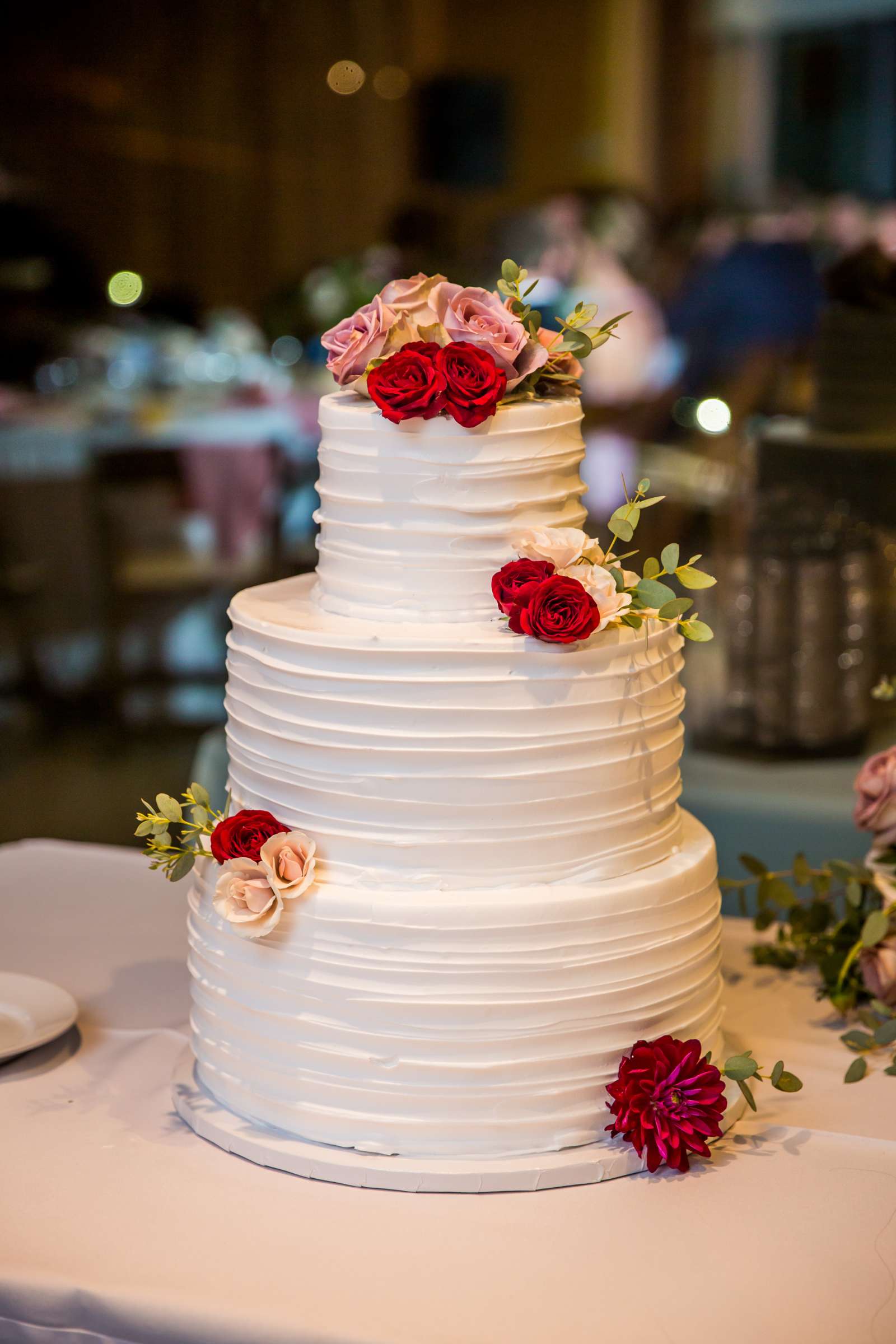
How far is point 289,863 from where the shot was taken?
131 centimetres

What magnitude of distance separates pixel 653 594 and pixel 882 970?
0.61m

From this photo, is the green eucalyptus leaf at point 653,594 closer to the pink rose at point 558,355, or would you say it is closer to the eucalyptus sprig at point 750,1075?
the pink rose at point 558,355

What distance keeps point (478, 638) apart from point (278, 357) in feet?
20.2

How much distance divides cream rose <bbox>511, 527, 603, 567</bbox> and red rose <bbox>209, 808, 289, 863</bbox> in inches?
14.3

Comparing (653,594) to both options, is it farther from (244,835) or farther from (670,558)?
(244,835)

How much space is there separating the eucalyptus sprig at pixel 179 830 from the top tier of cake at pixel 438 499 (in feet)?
0.83

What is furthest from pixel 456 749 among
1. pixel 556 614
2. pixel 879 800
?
pixel 879 800

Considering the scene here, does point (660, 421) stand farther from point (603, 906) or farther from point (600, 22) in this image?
point (603, 906)

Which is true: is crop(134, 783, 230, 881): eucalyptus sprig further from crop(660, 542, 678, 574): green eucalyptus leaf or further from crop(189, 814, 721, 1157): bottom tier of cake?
→ crop(660, 542, 678, 574): green eucalyptus leaf

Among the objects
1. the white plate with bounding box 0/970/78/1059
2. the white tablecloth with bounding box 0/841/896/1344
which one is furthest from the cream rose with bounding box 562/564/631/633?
the white plate with bounding box 0/970/78/1059

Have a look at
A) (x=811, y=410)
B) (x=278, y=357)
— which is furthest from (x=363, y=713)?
(x=278, y=357)

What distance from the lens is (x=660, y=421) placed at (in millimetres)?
6070

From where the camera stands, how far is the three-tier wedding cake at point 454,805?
1292 millimetres

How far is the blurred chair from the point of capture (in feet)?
18.0
